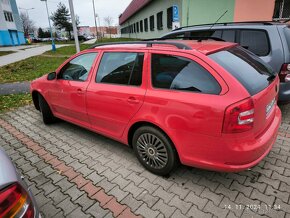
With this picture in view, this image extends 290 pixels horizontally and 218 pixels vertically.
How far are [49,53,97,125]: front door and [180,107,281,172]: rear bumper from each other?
6.47 feet

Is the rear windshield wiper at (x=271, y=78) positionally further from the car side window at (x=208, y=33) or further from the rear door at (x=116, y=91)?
the car side window at (x=208, y=33)

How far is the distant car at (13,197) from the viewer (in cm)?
140

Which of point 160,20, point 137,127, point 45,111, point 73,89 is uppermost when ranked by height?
point 160,20

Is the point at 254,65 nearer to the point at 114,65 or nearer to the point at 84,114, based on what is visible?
the point at 114,65

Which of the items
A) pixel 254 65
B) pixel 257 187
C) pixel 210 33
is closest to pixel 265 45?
pixel 210 33

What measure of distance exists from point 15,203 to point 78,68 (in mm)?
2721

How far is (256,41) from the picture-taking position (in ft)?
14.2

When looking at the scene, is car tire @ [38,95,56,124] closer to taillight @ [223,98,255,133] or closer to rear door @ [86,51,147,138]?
rear door @ [86,51,147,138]

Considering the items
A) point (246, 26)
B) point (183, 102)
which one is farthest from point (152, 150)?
point (246, 26)

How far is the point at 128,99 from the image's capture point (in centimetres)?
291

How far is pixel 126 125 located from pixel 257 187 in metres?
1.76

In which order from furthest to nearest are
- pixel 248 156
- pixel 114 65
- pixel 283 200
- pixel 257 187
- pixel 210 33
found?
1. pixel 210 33
2. pixel 114 65
3. pixel 257 187
4. pixel 283 200
5. pixel 248 156

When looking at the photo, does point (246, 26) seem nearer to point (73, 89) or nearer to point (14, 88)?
point (73, 89)

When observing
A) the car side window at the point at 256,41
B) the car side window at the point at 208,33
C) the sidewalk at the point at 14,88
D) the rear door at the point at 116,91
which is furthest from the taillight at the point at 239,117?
the sidewalk at the point at 14,88
